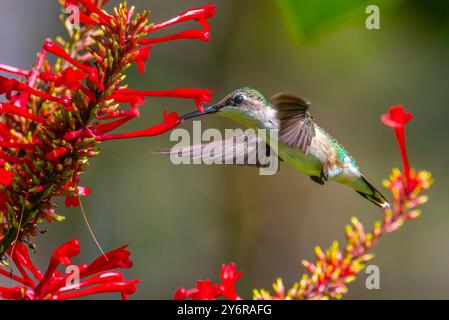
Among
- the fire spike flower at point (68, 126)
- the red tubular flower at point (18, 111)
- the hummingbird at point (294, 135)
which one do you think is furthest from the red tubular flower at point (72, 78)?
the hummingbird at point (294, 135)

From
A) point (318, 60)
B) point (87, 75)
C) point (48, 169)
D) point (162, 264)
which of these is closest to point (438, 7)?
point (87, 75)

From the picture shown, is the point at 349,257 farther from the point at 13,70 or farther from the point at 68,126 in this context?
the point at 13,70

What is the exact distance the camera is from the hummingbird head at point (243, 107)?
105 inches

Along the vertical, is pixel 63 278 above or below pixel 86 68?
below

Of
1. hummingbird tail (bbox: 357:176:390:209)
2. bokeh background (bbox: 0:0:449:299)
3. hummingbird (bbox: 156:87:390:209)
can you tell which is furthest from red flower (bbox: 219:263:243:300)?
bokeh background (bbox: 0:0:449:299)

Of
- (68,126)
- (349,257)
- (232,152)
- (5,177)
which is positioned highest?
(232,152)

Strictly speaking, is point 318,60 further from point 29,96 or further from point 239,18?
point 29,96

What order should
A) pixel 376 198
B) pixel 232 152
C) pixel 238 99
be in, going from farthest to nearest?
pixel 376 198
pixel 232 152
pixel 238 99

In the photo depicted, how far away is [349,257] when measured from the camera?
7.10ft

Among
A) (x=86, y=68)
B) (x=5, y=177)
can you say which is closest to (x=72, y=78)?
(x=86, y=68)

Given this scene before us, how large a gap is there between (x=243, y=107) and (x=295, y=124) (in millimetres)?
219

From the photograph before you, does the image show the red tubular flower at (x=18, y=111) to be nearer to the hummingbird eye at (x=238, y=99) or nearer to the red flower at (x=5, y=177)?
the red flower at (x=5, y=177)

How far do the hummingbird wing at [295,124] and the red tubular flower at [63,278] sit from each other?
2.87ft

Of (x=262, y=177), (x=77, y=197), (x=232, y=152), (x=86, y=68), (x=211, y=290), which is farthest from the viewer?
(x=262, y=177)
